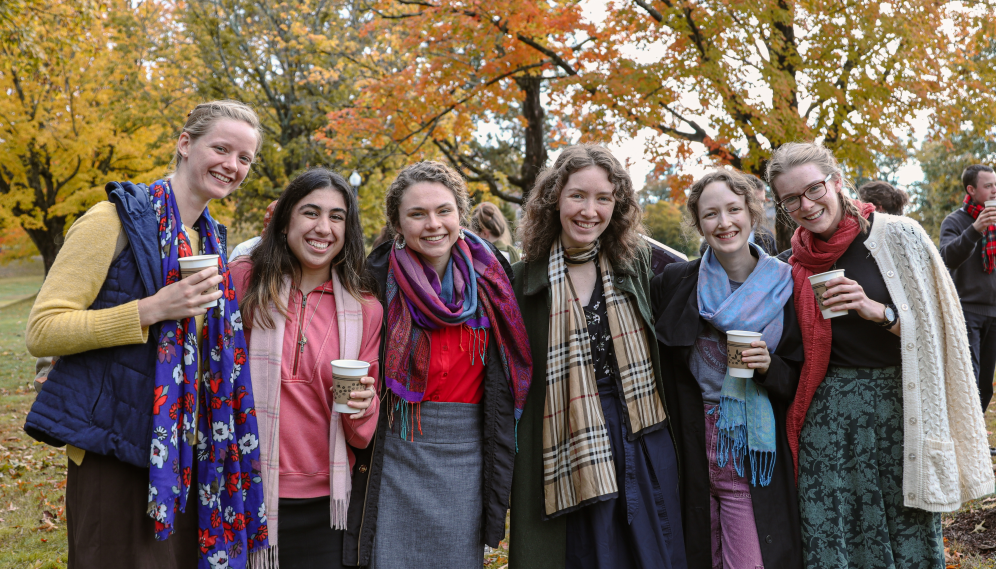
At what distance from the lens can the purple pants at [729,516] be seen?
2674 mm

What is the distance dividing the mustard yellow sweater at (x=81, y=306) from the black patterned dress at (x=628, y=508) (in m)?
1.88

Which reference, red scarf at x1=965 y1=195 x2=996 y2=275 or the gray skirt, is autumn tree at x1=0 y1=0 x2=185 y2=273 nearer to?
the gray skirt

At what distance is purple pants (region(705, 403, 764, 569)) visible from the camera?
2674mm

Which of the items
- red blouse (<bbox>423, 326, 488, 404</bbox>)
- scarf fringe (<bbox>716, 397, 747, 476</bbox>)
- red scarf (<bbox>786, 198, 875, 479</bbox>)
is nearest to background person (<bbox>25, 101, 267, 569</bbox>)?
red blouse (<bbox>423, 326, 488, 404</bbox>)

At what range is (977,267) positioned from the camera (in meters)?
5.86

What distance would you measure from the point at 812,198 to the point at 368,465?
7.33ft

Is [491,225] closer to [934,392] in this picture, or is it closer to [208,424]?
[208,424]

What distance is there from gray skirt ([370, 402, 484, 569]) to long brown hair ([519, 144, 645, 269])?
0.91 meters

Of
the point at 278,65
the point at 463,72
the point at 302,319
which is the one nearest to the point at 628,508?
the point at 302,319

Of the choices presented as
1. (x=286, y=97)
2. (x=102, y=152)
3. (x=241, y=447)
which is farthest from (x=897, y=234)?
(x=102, y=152)

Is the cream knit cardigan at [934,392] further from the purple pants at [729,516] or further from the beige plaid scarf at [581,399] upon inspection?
the beige plaid scarf at [581,399]

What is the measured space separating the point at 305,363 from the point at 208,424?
1.37ft

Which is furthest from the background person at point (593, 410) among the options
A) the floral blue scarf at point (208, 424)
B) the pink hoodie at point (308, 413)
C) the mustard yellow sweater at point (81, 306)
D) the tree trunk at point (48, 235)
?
the tree trunk at point (48, 235)

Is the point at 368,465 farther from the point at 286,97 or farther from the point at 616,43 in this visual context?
the point at 286,97
